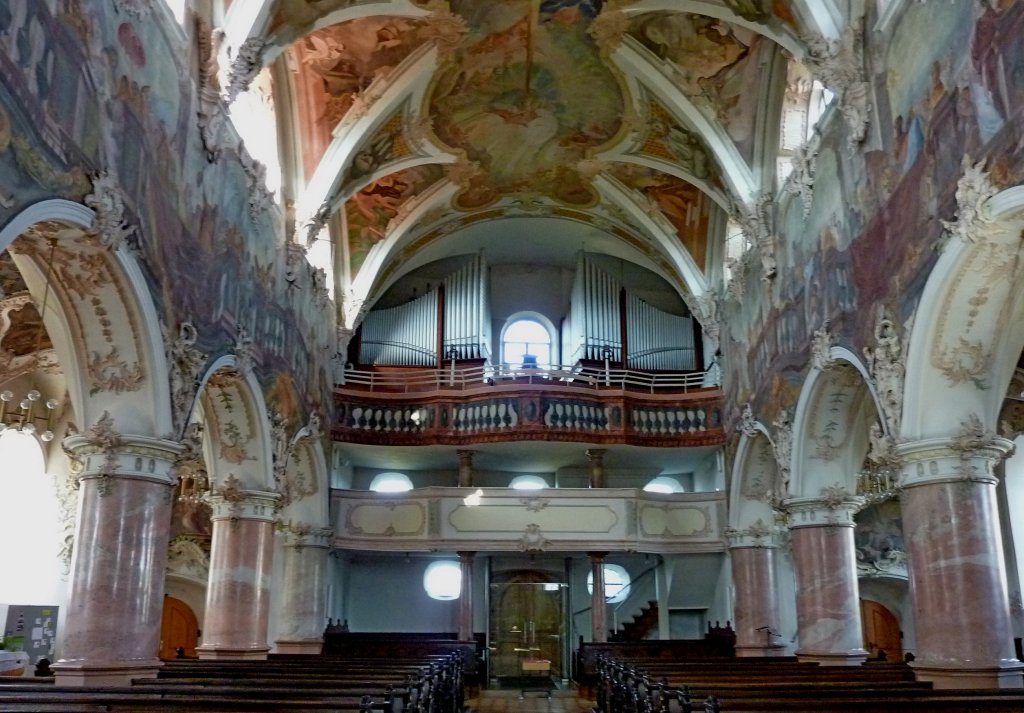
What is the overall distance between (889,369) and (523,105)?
11887 millimetres

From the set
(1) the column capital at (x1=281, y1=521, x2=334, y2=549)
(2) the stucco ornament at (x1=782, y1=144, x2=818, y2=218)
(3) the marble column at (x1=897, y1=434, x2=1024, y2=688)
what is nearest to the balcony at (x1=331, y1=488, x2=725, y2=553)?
(1) the column capital at (x1=281, y1=521, x2=334, y2=549)

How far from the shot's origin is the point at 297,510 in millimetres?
22109

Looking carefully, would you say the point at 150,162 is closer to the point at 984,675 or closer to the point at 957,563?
the point at 957,563

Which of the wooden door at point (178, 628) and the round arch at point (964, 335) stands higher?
the round arch at point (964, 335)

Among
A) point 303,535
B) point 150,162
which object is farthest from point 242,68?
point 303,535

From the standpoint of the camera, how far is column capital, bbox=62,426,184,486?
11289 millimetres

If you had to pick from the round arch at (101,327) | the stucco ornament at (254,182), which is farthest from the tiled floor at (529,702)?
the stucco ornament at (254,182)

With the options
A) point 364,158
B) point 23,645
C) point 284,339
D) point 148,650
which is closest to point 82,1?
point 148,650

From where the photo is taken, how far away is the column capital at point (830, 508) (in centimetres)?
1614

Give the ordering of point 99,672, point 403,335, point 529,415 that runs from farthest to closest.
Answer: point 403,335
point 529,415
point 99,672

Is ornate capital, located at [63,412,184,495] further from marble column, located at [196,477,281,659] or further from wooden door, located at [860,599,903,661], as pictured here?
wooden door, located at [860,599,903,661]

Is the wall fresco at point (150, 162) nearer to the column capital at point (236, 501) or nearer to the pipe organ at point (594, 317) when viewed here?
the column capital at point (236, 501)

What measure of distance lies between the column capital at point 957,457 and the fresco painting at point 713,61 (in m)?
9.28

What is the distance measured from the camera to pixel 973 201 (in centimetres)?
975
